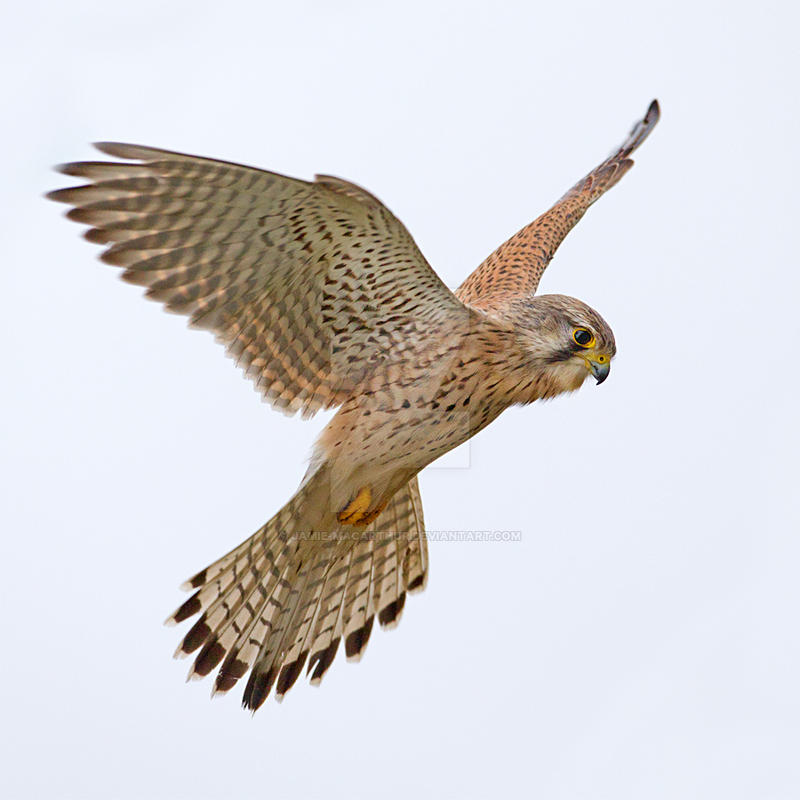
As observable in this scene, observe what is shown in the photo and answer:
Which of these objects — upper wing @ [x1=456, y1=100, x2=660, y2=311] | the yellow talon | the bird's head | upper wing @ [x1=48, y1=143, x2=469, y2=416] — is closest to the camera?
upper wing @ [x1=48, y1=143, x2=469, y2=416]

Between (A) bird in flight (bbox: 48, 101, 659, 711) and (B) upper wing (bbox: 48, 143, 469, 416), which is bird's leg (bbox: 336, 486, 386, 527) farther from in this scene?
(B) upper wing (bbox: 48, 143, 469, 416)

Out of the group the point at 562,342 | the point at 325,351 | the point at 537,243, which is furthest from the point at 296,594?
the point at 537,243

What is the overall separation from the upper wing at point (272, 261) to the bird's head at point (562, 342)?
1.25 ft

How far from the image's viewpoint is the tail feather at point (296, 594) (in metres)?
6.57

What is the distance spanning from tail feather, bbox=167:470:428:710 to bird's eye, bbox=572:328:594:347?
1263 mm

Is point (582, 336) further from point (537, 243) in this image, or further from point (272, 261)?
point (272, 261)

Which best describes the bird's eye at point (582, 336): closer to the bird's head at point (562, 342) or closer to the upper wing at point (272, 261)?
the bird's head at point (562, 342)

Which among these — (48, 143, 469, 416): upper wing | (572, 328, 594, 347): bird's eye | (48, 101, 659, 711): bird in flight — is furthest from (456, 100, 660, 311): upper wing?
(48, 143, 469, 416): upper wing

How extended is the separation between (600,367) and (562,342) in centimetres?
22

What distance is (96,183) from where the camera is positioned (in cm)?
541

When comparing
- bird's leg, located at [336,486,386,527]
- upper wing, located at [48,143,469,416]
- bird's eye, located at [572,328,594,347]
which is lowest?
bird's leg, located at [336,486,386,527]

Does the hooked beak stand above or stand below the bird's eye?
below

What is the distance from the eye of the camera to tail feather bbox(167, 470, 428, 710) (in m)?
6.57

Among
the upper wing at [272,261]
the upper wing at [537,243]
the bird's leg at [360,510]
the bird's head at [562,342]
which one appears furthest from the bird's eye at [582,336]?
the bird's leg at [360,510]
